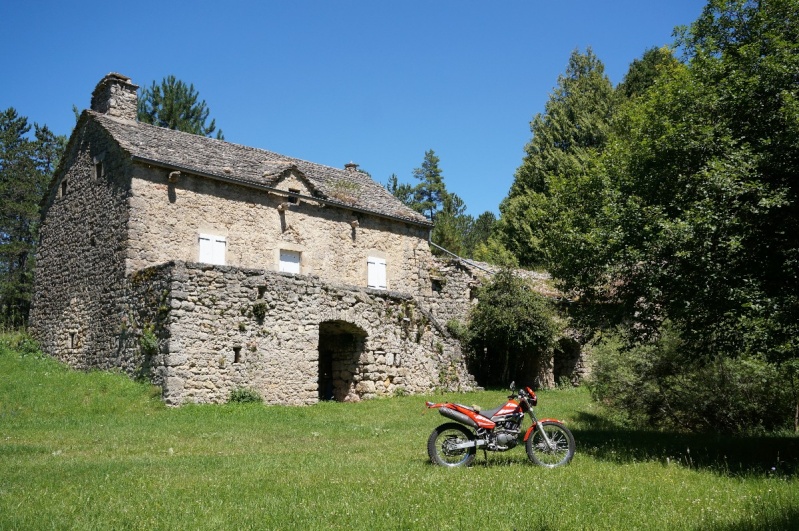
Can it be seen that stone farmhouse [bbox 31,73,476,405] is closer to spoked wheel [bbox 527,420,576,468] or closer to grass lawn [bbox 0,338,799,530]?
grass lawn [bbox 0,338,799,530]

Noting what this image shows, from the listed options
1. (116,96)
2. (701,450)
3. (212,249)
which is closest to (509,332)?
(212,249)

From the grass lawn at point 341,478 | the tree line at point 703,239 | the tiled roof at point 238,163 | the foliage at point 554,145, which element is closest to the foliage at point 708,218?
the tree line at point 703,239

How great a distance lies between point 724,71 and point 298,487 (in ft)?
29.1

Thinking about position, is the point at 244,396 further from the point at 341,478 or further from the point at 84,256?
the point at 84,256

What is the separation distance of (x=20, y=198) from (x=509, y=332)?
29286 mm

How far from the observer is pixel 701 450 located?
10.0 metres

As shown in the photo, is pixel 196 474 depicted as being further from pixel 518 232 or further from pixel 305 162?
pixel 518 232

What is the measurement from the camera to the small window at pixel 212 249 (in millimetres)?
19406

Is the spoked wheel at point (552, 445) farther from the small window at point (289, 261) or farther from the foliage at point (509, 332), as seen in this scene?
the small window at point (289, 261)

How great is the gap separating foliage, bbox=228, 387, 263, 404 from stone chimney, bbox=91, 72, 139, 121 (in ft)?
35.9

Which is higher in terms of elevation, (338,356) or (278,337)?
(278,337)

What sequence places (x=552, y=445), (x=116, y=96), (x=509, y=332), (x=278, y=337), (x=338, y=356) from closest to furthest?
(x=552, y=445) → (x=278, y=337) → (x=338, y=356) → (x=509, y=332) → (x=116, y=96)

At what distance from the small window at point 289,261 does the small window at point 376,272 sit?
266 cm

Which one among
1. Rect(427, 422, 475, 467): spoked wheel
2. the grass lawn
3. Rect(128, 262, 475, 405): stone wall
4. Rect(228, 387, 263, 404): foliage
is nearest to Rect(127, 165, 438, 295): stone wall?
Rect(128, 262, 475, 405): stone wall
